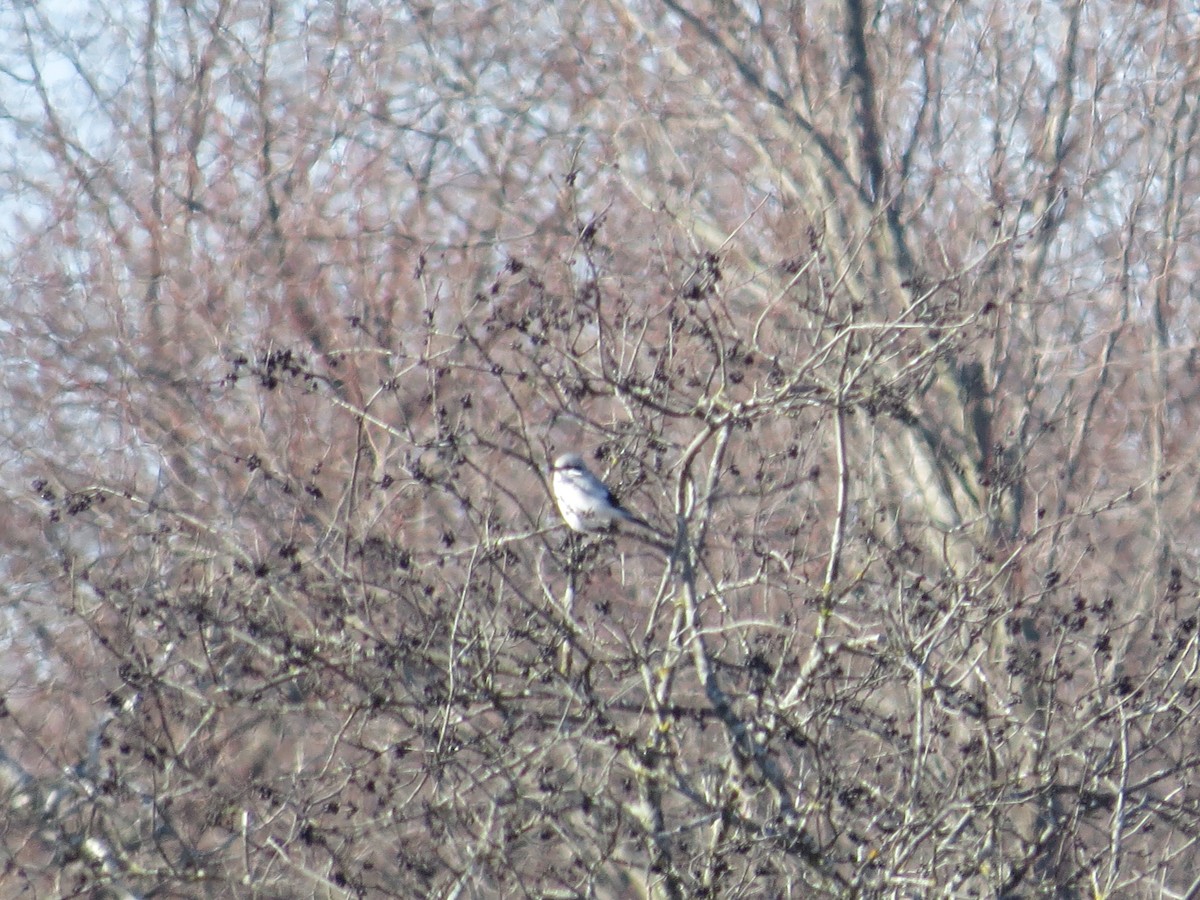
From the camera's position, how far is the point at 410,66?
12828 mm

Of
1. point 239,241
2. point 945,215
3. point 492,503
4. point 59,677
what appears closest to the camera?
point 492,503

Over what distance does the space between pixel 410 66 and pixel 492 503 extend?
331 inches

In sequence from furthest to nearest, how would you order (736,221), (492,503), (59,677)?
(736,221)
(59,677)
(492,503)

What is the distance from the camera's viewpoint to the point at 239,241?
12438mm

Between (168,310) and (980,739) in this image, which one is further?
(168,310)

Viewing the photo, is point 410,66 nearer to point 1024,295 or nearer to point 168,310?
point 168,310

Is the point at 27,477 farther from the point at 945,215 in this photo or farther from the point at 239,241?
the point at 945,215

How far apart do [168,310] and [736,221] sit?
170 inches

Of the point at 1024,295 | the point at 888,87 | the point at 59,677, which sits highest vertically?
the point at 888,87

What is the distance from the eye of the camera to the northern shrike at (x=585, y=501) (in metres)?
5.79

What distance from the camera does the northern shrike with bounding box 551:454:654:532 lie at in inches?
228

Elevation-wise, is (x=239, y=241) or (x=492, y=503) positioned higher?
(x=239, y=241)

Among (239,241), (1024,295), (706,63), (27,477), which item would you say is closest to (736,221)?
(706,63)

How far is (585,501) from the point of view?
6176 mm
